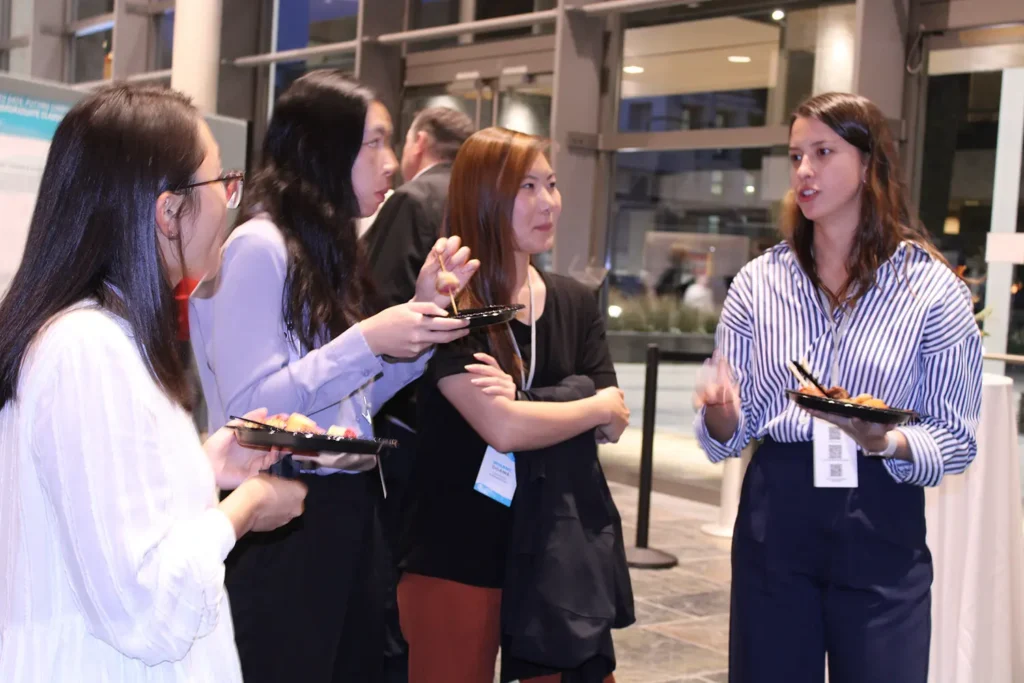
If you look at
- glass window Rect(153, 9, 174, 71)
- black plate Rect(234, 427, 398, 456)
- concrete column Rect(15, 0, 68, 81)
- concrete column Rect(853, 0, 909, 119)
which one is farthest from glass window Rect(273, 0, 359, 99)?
black plate Rect(234, 427, 398, 456)

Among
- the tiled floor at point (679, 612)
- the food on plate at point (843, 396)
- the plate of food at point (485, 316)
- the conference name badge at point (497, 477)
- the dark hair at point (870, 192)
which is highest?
the dark hair at point (870, 192)

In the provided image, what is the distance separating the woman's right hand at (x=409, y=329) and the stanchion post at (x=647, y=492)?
141 inches

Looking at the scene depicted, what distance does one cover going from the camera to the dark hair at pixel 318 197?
2.14 m

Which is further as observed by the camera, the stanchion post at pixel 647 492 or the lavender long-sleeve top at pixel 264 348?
the stanchion post at pixel 647 492

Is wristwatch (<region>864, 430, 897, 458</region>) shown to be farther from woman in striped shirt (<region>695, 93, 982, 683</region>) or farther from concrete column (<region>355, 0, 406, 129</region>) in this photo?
concrete column (<region>355, 0, 406, 129</region>)

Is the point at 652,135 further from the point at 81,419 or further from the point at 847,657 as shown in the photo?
the point at 81,419

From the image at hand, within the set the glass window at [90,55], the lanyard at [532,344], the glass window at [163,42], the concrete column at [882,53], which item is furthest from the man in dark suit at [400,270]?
the glass window at [90,55]

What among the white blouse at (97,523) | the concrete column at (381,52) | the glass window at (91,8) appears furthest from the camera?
the glass window at (91,8)

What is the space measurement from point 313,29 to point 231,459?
339 inches

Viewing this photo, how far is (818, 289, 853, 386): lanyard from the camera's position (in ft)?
7.54

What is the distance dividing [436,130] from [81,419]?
3.22m

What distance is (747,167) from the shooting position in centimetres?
698

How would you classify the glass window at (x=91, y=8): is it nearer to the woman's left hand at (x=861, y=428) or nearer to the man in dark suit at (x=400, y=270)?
the man in dark suit at (x=400, y=270)

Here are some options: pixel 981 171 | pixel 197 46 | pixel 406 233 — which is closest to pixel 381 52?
pixel 197 46
